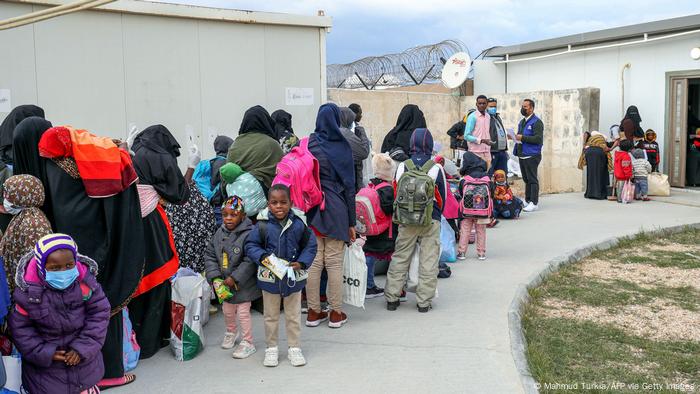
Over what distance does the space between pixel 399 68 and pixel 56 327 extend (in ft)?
41.8

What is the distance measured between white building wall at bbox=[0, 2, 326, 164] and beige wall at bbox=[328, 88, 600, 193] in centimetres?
398

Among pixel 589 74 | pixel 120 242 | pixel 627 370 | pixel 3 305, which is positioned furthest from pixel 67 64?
pixel 589 74

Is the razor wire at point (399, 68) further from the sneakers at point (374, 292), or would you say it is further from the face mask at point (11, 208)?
the face mask at point (11, 208)

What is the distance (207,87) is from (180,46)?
58 cm

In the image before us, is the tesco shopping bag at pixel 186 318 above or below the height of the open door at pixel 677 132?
below

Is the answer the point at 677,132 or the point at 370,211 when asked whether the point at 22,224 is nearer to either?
the point at 370,211

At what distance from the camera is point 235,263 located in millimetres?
4969

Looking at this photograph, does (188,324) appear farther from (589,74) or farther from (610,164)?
(589,74)

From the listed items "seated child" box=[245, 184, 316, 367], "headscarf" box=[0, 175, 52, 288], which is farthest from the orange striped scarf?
"seated child" box=[245, 184, 316, 367]


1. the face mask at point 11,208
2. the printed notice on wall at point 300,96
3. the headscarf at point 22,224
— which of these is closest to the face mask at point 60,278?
the headscarf at point 22,224

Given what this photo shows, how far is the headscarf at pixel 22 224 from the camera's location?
3.99 m

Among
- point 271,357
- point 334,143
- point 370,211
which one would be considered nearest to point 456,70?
point 370,211

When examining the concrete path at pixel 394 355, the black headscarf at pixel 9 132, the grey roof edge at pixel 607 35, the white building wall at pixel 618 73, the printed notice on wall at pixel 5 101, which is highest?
the grey roof edge at pixel 607 35

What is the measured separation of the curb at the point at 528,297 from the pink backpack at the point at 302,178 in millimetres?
1845
